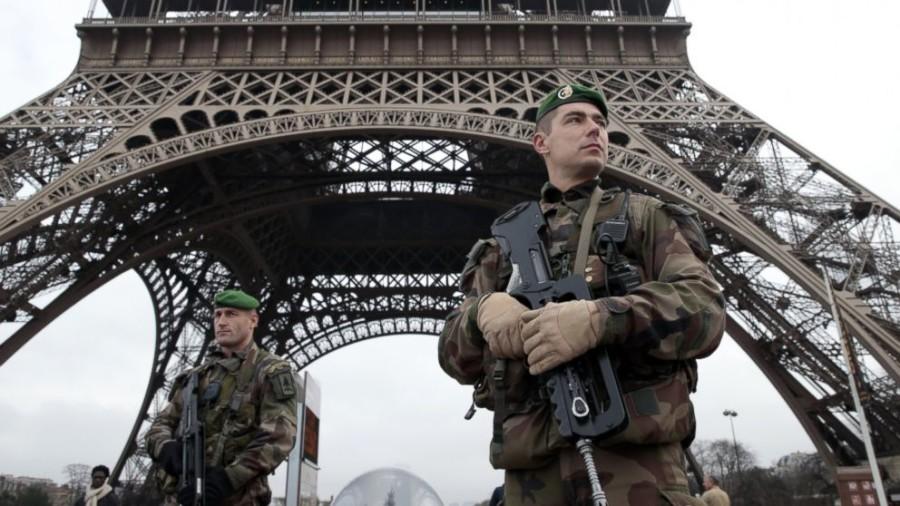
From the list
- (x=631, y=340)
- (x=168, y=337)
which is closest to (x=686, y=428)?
(x=631, y=340)

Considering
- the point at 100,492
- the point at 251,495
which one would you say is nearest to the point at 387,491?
the point at 251,495

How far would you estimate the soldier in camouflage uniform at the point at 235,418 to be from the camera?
10.1 ft

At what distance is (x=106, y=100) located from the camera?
51.4 feet

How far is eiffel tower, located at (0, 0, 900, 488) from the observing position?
1281cm

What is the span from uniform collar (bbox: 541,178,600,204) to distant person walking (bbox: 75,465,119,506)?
6858mm

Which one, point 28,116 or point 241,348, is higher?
point 28,116

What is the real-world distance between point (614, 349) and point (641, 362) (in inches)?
3.7

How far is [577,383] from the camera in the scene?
58.7 inches

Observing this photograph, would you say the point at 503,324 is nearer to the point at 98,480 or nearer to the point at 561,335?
the point at 561,335

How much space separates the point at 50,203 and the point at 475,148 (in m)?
10.7

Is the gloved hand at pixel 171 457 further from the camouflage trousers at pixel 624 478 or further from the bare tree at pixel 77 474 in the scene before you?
the bare tree at pixel 77 474

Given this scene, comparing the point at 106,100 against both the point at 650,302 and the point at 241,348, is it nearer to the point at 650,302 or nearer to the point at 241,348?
the point at 241,348

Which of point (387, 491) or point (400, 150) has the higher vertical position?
point (400, 150)

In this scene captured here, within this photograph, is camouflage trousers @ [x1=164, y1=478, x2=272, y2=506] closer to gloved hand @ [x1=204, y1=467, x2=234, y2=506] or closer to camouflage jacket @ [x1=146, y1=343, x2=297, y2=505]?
camouflage jacket @ [x1=146, y1=343, x2=297, y2=505]
